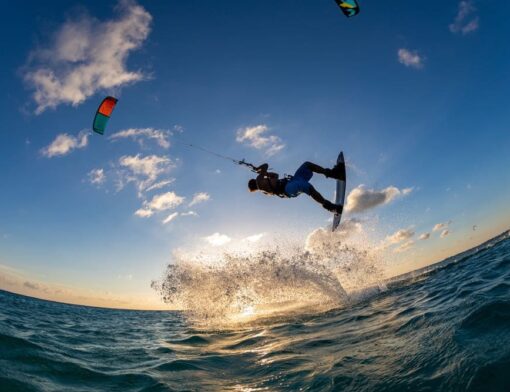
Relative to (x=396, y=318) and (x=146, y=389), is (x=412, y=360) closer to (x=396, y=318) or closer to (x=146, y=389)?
(x=396, y=318)

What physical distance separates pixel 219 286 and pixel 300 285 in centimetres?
454

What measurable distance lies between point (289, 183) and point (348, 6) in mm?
5484

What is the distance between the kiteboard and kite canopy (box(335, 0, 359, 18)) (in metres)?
4.32

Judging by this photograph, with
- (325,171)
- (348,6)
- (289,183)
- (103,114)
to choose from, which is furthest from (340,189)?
(103,114)

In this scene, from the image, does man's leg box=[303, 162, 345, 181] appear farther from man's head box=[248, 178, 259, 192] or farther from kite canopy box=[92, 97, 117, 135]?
kite canopy box=[92, 97, 117, 135]

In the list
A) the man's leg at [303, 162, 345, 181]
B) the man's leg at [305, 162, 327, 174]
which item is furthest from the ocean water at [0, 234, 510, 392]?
the man's leg at [305, 162, 327, 174]

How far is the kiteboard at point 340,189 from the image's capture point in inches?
441

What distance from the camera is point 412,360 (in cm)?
493

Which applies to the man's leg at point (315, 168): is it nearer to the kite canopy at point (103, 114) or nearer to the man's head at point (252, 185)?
the man's head at point (252, 185)

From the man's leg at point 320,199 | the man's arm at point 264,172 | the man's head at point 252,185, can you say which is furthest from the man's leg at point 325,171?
the man's head at point 252,185

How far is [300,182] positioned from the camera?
32.9 feet

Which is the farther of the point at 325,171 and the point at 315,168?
the point at 325,171

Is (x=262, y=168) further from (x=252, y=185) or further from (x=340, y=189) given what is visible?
(x=340, y=189)

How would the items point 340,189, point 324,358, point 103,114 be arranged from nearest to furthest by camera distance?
point 324,358, point 340,189, point 103,114
